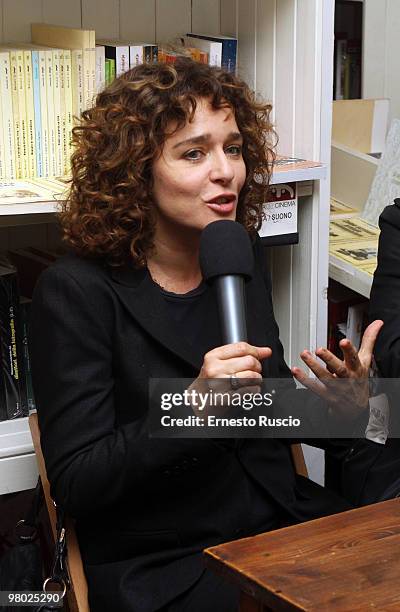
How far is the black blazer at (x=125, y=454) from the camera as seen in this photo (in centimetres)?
141

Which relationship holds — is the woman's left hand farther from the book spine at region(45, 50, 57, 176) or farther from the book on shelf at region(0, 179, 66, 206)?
the book spine at region(45, 50, 57, 176)

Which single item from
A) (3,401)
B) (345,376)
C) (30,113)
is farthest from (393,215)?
(3,401)

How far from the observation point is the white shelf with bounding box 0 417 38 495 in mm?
1873

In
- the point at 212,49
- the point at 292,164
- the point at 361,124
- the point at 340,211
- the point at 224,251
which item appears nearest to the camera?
the point at 224,251

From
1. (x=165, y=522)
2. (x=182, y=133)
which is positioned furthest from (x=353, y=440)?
(x=182, y=133)

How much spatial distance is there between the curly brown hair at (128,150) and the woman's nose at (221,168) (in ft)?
0.24

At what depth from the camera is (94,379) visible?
4.73 feet

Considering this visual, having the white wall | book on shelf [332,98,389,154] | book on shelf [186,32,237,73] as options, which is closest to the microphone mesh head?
book on shelf [186,32,237,73]

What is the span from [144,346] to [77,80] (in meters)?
0.64

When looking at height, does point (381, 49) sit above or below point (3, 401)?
above

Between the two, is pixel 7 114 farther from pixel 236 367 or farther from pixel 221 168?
pixel 236 367

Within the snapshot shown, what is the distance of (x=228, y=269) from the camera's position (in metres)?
1.29

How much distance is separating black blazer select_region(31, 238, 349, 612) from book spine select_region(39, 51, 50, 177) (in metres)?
0.44

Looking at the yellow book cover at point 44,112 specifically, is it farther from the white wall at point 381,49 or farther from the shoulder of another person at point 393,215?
the white wall at point 381,49
